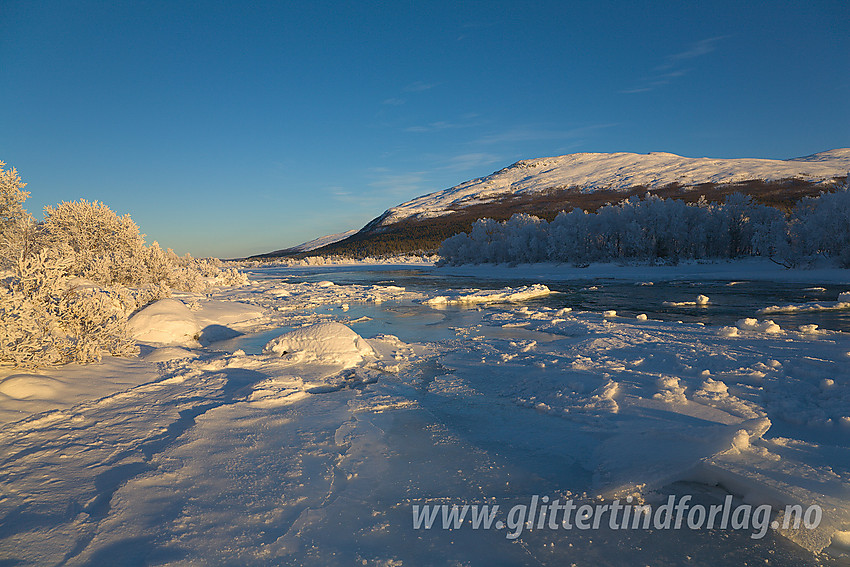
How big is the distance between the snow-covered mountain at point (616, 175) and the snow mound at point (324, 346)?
126m

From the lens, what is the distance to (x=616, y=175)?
465 feet

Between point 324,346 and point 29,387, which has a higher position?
point 29,387

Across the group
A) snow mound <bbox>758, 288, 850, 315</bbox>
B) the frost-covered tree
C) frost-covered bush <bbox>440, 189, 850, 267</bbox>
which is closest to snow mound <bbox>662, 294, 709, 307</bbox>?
snow mound <bbox>758, 288, 850, 315</bbox>

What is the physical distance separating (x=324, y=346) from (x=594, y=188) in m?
137

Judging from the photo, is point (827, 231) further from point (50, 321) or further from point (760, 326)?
point (50, 321)

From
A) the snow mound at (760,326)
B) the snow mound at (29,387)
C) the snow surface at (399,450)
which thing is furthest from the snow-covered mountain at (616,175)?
the snow mound at (29,387)

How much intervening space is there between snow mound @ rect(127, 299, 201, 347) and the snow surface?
2.70 meters

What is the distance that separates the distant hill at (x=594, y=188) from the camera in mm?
99062

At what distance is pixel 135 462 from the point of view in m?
3.83

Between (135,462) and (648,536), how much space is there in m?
4.49

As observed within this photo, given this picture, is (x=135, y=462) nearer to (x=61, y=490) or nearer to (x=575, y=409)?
(x=61, y=490)

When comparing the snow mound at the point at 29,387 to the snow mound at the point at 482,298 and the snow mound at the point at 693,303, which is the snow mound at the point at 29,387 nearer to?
the snow mound at the point at 482,298

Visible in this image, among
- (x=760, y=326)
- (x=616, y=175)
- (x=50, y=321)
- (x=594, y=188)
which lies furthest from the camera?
(x=616, y=175)

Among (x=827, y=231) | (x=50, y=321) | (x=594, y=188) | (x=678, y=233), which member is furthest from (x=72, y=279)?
(x=594, y=188)
